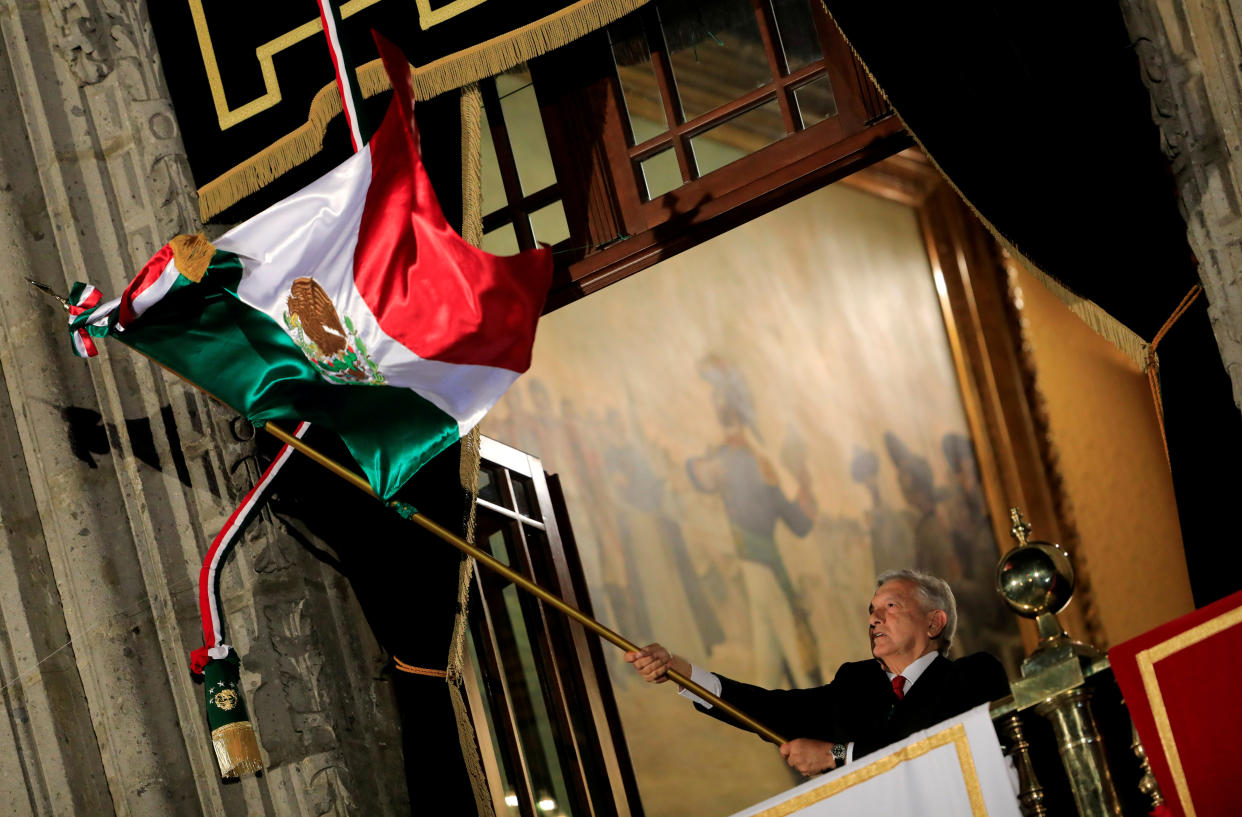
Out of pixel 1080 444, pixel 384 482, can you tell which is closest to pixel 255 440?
pixel 384 482

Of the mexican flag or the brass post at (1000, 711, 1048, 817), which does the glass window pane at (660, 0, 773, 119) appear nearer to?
the mexican flag

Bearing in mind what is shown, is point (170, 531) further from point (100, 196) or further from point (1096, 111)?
point (1096, 111)

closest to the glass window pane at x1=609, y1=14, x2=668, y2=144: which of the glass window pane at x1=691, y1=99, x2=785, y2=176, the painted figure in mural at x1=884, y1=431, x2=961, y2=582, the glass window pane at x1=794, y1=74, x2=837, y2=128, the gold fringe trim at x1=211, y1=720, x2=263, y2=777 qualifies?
the glass window pane at x1=691, y1=99, x2=785, y2=176

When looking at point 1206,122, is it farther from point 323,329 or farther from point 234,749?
point 234,749

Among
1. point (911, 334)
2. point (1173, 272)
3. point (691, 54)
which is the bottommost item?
point (1173, 272)

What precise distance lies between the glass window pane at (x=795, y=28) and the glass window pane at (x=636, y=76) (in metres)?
0.42

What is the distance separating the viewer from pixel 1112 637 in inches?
268

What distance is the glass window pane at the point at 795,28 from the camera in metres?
4.08

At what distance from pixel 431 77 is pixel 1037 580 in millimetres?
2525

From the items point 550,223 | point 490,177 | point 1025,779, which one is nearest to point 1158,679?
point 1025,779

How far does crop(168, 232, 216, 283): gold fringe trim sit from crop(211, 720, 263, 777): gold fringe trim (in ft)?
3.91

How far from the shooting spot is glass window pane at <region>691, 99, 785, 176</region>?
21.7 feet

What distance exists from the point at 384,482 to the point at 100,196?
1514 millimetres

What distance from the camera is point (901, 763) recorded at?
229 centimetres
